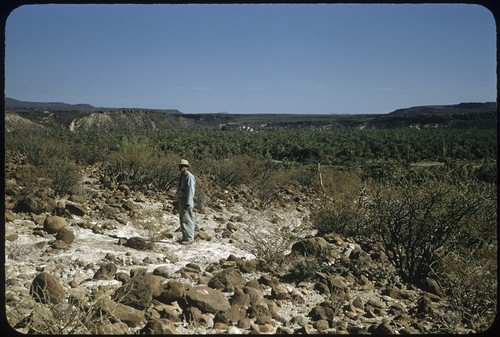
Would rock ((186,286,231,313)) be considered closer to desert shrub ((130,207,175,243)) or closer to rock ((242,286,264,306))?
rock ((242,286,264,306))

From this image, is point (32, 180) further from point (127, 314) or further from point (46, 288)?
point (127, 314)

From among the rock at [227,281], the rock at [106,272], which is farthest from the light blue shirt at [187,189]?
the rock at [227,281]

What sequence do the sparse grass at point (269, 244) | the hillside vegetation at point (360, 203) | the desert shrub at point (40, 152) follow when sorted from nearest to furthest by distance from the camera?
the hillside vegetation at point (360, 203) < the sparse grass at point (269, 244) < the desert shrub at point (40, 152)

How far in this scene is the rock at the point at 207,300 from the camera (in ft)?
12.4

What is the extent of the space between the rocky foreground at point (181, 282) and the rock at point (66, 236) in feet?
0.04

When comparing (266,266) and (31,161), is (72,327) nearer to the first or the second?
(266,266)

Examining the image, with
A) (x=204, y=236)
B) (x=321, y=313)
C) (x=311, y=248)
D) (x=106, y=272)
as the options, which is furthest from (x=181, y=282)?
(x=204, y=236)

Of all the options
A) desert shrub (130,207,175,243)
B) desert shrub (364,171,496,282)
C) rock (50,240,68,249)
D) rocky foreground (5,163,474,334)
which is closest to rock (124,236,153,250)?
rocky foreground (5,163,474,334)

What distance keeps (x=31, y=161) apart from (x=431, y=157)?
2666 cm

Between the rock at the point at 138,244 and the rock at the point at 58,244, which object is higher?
the rock at the point at 58,244

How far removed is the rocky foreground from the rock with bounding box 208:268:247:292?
2 cm

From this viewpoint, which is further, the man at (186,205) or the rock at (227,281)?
the man at (186,205)

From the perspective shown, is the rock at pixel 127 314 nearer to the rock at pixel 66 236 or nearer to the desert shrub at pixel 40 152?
the rock at pixel 66 236

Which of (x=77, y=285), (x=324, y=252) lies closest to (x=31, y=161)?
(x=77, y=285)
